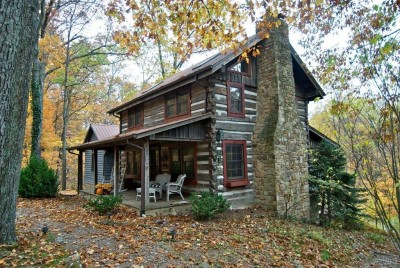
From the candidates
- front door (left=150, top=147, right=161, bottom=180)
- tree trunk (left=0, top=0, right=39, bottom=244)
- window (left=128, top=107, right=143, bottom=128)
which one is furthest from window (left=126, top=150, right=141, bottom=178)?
tree trunk (left=0, top=0, right=39, bottom=244)

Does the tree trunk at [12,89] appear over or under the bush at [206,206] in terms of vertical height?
over

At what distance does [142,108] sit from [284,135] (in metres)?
7.87

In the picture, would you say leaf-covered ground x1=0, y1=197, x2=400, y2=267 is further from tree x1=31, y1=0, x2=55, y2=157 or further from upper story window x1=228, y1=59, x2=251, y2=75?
upper story window x1=228, y1=59, x2=251, y2=75

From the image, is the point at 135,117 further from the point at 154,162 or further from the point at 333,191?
the point at 333,191

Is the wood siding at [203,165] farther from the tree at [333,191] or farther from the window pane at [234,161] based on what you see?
the tree at [333,191]

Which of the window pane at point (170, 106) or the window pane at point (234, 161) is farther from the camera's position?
the window pane at point (170, 106)

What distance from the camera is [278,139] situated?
35.8ft

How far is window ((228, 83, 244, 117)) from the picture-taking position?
11070mm

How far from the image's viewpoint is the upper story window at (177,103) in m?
12.0

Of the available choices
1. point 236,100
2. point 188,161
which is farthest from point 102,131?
point 236,100

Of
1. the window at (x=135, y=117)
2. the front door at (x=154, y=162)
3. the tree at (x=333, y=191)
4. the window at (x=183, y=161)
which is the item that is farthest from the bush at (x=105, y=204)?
the tree at (x=333, y=191)

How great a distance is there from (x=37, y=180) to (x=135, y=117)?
5.93 m

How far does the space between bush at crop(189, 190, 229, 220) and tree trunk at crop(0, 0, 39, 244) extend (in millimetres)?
5006

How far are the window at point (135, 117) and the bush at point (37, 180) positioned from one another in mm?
5062
